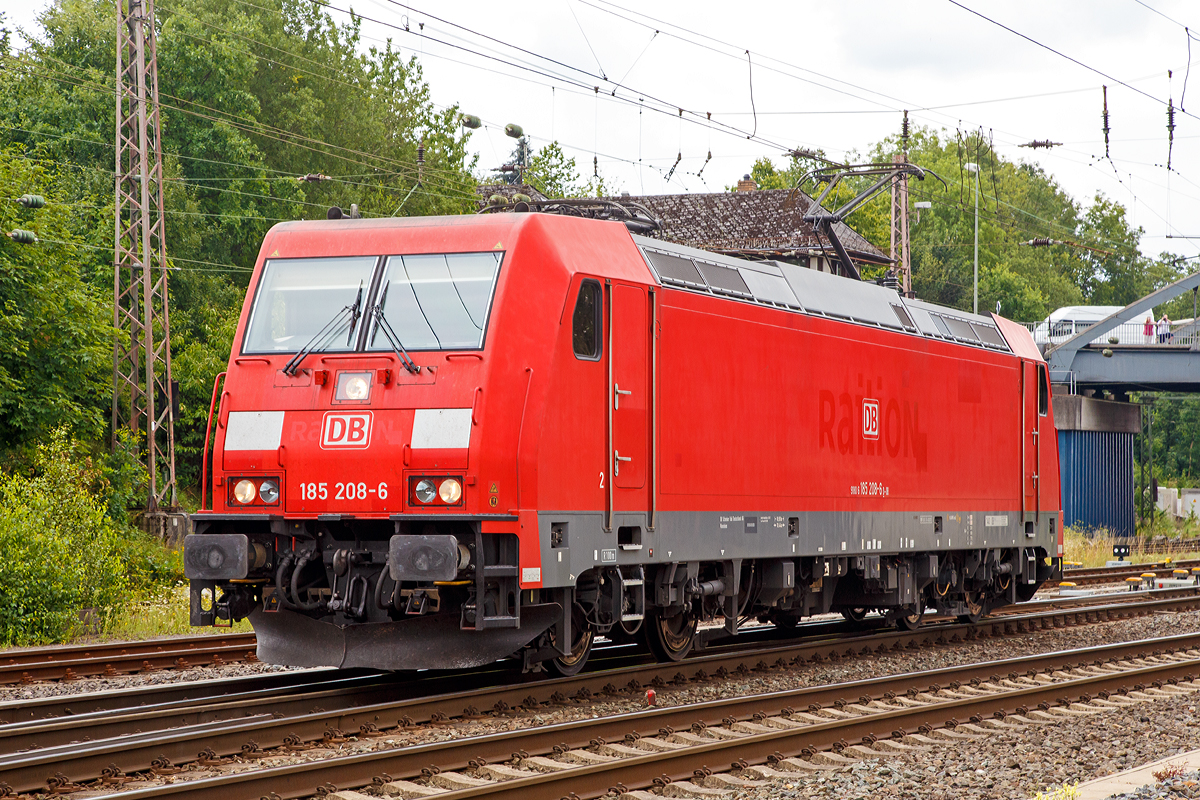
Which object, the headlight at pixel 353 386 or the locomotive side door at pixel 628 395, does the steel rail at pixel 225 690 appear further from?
the headlight at pixel 353 386

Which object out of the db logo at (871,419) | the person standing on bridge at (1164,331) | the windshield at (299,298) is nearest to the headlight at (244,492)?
the windshield at (299,298)

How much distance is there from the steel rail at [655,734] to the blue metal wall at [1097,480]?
1282 inches

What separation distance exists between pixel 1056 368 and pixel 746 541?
1375 inches

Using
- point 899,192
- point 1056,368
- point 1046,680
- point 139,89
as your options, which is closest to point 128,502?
point 139,89

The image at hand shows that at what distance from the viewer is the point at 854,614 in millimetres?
17562

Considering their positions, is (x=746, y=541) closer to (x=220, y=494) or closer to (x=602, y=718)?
(x=602, y=718)

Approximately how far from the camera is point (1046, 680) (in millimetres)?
13016

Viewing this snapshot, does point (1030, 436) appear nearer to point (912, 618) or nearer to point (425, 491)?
point (912, 618)

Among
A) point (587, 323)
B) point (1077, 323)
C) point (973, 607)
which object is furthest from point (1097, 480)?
point (587, 323)

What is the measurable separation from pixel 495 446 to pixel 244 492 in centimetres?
215

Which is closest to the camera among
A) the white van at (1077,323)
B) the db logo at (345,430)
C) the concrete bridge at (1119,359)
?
the db logo at (345,430)

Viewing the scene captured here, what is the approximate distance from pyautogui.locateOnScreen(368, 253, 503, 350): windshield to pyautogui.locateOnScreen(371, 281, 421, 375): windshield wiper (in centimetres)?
3

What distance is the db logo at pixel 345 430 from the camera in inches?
400

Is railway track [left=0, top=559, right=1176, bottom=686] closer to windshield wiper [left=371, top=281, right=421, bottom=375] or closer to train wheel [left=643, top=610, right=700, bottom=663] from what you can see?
train wheel [left=643, top=610, right=700, bottom=663]
